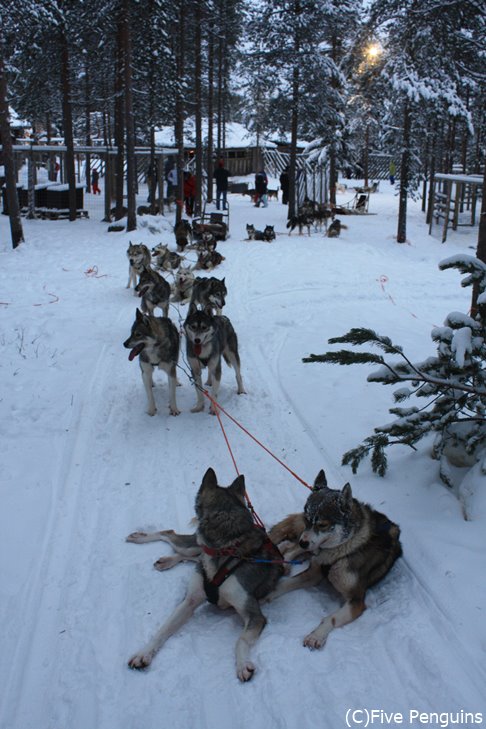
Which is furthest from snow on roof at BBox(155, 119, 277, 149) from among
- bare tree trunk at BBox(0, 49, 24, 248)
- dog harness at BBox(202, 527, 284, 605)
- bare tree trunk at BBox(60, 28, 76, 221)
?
dog harness at BBox(202, 527, 284, 605)

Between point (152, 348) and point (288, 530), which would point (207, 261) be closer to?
point (152, 348)

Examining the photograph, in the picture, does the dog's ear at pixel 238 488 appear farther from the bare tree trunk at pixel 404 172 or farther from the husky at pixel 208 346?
the bare tree trunk at pixel 404 172

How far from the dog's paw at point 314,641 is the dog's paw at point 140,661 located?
0.80 m

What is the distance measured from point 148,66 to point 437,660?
22057mm

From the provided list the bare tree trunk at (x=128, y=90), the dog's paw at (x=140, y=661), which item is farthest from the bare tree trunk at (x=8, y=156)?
the dog's paw at (x=140, y=661)

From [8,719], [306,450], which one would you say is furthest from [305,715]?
[306,450]

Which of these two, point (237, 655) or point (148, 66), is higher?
point (148, 66)

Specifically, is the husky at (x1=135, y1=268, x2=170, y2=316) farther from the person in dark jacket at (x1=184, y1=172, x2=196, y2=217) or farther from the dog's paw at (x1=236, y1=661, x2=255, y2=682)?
the person in dark jacket at (x1=184, y1=172, x2=196, y2=217)

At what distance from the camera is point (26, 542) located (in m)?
3.77

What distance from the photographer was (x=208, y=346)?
5.89 metres

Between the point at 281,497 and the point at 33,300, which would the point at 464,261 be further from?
the point at 33,300

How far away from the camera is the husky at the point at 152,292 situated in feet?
28.5

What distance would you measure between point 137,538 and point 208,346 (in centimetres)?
255

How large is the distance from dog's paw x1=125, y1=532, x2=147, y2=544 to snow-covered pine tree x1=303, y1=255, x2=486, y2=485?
63.5 inches
